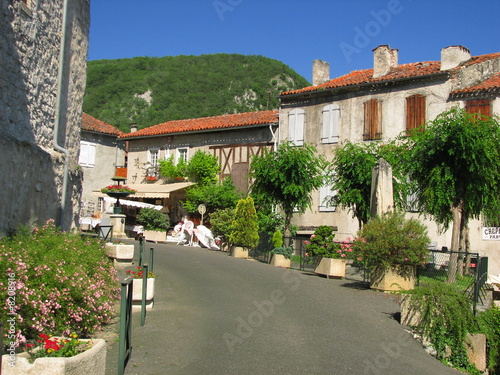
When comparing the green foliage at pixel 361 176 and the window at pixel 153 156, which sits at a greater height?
the window at pixel 153 156

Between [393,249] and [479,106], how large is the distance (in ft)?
44.4

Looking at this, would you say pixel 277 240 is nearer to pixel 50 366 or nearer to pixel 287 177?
pixel 287 177

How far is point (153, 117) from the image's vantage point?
74625 millimetres

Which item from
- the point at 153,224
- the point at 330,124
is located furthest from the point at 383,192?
the point at 153,224

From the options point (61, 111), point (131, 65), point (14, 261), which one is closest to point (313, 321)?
point (14, 261)

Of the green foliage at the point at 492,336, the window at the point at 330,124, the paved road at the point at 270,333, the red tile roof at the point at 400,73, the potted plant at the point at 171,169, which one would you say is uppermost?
the red tile roof at the point at 400,73

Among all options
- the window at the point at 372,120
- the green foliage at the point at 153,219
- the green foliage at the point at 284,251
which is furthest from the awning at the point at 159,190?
the green foliage at the point at 284,251

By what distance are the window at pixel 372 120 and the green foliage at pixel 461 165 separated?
26.9ft

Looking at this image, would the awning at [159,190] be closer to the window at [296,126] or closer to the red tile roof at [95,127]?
the red tile roof at [95,127]

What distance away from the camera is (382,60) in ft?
87.7

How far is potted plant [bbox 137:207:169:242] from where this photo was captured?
2766cm

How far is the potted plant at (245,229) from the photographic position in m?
21.5

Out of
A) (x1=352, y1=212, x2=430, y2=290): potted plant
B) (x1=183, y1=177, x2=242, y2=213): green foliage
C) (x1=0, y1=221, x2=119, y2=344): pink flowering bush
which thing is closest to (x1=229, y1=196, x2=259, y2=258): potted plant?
(x1=183, y1=177, x2=242, y2=213): green foliage

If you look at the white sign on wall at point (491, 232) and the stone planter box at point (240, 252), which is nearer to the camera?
the white sign on wall at point (491, 232)
